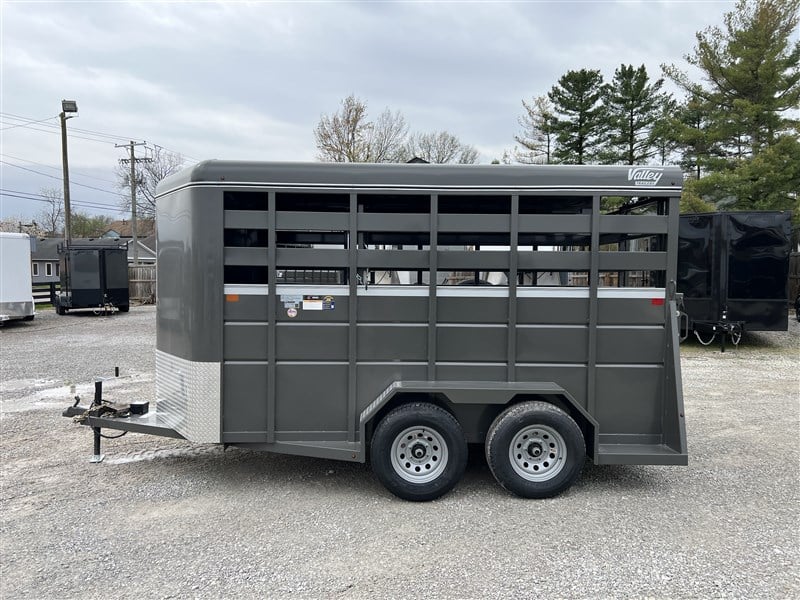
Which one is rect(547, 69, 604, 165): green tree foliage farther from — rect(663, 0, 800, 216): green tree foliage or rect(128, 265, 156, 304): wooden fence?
rect(128, 265, 156, 304): wooden fence

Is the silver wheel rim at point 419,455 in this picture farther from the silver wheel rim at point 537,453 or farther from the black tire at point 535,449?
the silver wheel rim at point 537,453

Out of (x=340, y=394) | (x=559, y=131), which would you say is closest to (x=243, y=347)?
(x=340, y=394)

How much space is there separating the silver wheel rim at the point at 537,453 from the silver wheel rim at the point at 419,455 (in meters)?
0.53

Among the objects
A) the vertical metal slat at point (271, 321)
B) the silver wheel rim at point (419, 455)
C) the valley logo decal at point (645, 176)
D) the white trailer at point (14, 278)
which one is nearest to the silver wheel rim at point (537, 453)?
the silver wheel rim at point (419, 455)

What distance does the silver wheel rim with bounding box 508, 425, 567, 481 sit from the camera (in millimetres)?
3990

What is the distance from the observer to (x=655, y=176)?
4.01 metres

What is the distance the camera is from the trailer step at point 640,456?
3.98 metres

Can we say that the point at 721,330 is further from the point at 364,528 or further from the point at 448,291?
the point at 364,528

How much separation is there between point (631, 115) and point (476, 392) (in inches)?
949

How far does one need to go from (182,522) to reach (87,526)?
62 centimetres

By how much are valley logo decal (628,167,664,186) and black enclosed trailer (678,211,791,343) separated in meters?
8.29

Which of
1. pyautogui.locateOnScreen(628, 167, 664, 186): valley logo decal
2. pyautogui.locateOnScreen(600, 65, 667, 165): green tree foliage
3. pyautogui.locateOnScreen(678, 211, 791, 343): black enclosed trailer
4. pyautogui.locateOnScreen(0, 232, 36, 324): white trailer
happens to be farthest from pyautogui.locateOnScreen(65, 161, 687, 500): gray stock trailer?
pyautogui.locateOnScreen(600, 65, 667, 165): green tree foliage

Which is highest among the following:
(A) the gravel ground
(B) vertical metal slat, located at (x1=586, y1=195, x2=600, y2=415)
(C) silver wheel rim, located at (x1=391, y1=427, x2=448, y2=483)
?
(B) vertical metal slat, located at (x1=586, y1=195, x2=600, y2=415)

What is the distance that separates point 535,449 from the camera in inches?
159
